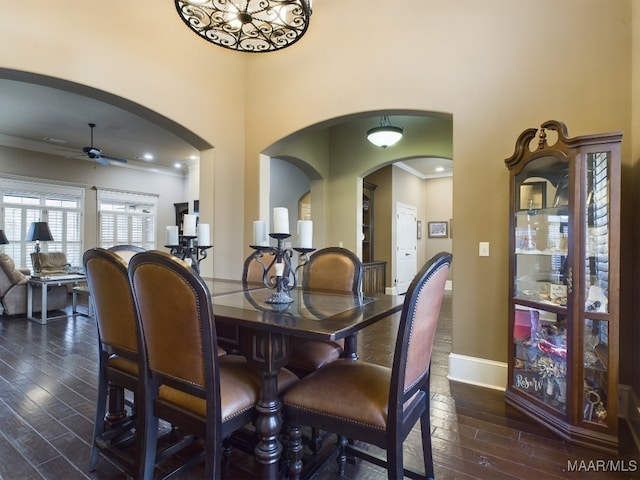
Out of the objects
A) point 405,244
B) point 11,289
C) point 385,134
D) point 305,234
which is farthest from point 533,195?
point 11,289

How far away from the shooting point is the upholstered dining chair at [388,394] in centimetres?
128

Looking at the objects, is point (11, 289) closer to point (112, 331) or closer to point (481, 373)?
point (112, 331)

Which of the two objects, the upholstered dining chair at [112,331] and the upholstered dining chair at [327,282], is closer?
the upholstered dining chair at [112,331]

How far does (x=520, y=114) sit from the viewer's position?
2.71 metres

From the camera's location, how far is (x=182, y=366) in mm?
1351

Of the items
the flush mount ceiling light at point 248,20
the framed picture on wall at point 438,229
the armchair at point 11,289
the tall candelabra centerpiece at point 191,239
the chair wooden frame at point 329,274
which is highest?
the flush mount ceiling light at point 248,20

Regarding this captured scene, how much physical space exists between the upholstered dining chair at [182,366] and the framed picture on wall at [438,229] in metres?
8.28

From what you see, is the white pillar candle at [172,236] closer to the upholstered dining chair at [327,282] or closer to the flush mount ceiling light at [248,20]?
the upholstered dining chair at [327,282]

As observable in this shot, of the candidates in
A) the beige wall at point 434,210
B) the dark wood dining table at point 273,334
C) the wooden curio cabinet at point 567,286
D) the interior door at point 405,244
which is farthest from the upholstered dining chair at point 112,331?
the beige wall at point 434,210

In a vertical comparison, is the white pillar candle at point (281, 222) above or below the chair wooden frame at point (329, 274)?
above

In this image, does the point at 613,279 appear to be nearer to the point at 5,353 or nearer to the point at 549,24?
the point at 549,24

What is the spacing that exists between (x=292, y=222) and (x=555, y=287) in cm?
565

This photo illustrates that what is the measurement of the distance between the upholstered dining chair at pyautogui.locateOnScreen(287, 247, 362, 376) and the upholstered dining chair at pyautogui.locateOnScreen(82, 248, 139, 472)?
0.87 metres

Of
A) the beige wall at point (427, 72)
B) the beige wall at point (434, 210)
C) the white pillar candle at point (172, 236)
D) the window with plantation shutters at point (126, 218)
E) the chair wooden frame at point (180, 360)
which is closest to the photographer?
Answer: the chair wooden frame at point (180, 360)
